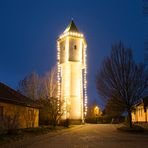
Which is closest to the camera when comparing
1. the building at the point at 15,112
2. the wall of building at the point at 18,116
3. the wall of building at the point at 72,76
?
the building at the point at 15,112

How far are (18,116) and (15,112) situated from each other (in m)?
0.78

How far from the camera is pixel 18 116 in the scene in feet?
90.7

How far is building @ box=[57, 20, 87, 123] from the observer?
48.4 m

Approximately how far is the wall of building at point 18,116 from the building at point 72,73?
14.6 metres

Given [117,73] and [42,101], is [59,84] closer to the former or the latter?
[42,101]

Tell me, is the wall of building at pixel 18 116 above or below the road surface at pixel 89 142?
above

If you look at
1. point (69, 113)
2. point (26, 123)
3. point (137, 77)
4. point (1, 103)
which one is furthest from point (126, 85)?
point (69, 113)

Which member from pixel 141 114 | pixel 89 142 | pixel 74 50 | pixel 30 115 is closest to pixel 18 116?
pixel 30 115

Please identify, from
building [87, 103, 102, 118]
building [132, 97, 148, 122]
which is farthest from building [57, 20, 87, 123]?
building [87, 103, 102, 118]

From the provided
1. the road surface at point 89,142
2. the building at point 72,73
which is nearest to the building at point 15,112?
the road surface at point 89,142

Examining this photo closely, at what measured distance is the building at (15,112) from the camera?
24.7 meters

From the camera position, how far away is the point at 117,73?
110 ft

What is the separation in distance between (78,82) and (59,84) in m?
3.95

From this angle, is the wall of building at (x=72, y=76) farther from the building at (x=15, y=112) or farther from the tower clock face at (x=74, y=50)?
the building at (x=15, y=112)
